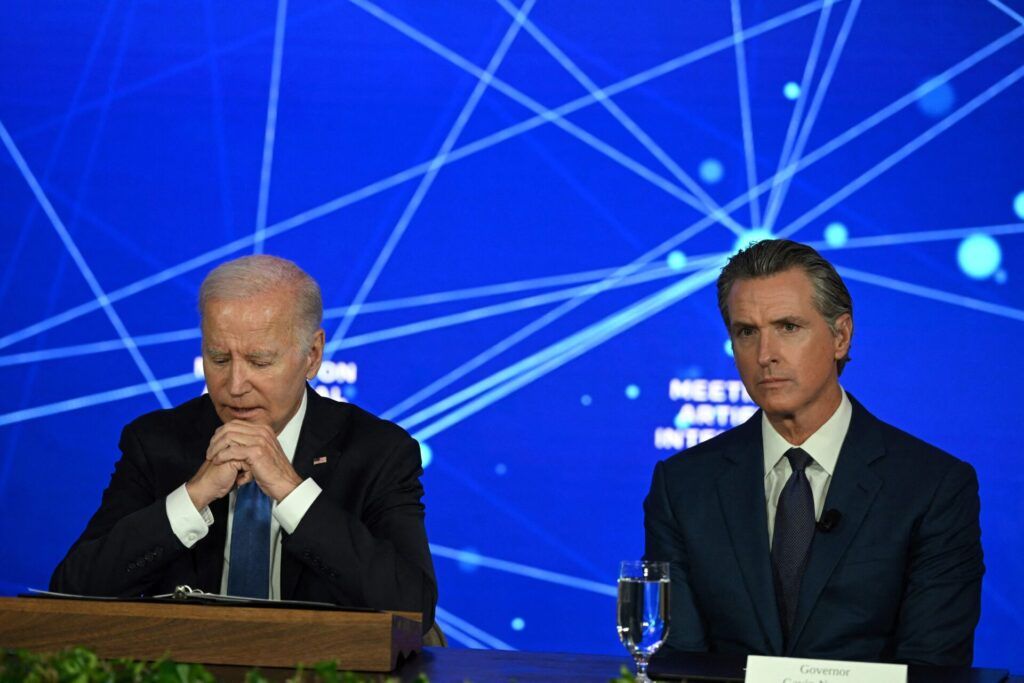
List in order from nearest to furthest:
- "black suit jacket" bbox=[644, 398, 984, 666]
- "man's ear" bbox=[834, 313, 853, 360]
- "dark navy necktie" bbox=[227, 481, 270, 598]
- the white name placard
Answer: the white name placard, "black suit jacket" bbox=[644, 398, 984, 666], "dark navy necktie" bbox=[227, 481, 270, 598], "man's ear" bbox=[834, 313, 853, 360]

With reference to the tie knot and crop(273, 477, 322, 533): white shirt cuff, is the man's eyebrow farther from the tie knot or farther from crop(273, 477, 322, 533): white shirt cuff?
crop(273, 477, 322, 533): white shirt cuff

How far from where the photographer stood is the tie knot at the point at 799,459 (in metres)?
2.99

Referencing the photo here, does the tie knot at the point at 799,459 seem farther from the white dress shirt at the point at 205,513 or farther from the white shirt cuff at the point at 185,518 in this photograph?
the white shirt cuff at the point at 185,518

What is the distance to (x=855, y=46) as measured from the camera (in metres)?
4.51

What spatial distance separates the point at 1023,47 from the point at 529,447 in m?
2.04

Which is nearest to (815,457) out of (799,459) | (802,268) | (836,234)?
(799,459)

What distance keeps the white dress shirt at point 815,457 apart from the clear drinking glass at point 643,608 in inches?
36.2

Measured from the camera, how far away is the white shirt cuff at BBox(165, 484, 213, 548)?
9.47 feet

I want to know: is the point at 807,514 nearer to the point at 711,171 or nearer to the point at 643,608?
the point at 643,608

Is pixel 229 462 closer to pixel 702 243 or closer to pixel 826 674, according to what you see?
pixel 826 674

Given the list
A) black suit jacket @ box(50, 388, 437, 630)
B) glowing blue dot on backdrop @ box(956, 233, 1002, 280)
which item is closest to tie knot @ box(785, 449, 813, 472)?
black suit jacket @ box(50, 388, 437, 630)

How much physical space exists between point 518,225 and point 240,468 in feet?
6.15

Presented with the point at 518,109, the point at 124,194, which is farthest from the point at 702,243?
the point at 124,194

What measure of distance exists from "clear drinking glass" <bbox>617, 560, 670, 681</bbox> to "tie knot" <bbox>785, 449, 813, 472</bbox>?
0.96 meters
